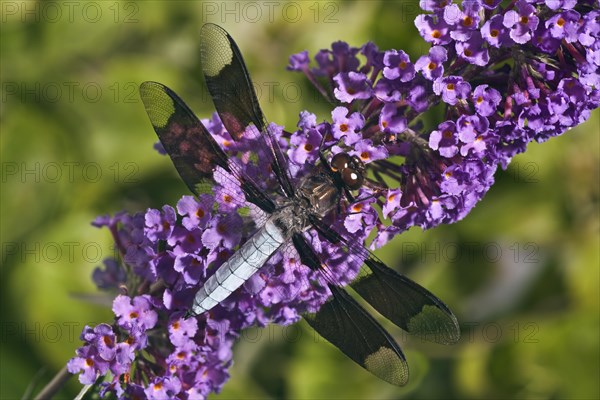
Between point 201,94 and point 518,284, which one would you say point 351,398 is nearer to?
point 518,284

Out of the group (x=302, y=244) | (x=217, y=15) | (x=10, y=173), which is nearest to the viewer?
(x=302, y=244)

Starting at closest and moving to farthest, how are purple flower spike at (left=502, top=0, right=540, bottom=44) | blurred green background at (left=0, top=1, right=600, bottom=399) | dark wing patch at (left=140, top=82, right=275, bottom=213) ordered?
1. purple flower spike at (left=502, top=0, right=540, bottom=44)
2. dark wing patch at (left=140, top=82, right=275, bottom=213)
3. blurred green background at (left=0, top=1, right=600, bottom=399)

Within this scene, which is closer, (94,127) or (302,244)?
(302,244)

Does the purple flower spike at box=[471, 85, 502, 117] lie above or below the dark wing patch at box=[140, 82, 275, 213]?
above

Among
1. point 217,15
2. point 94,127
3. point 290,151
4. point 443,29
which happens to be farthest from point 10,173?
point 443,29

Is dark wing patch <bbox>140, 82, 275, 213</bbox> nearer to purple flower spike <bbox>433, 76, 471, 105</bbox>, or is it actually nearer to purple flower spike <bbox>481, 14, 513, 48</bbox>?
purple flower spike <bbox>433, 76, 471, 105</bbox>

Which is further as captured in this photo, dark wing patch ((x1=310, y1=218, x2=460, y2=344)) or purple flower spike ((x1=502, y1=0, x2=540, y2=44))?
dark wing patch ((x1=310, y1=218, x2=460, y2=344))

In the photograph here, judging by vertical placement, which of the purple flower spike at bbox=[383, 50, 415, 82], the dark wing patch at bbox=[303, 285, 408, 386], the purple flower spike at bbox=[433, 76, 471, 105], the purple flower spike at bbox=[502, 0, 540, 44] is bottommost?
the dark wing patch at bbox=[303, 285, 408, 386]

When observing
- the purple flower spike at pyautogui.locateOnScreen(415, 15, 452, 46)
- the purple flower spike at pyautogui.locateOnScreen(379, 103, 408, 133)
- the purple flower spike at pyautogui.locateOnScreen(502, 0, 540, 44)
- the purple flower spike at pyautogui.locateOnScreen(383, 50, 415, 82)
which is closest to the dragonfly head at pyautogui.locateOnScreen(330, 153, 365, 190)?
the purple flower spike at pyautogui.locateOnScreen(379, 103, 408, 133)

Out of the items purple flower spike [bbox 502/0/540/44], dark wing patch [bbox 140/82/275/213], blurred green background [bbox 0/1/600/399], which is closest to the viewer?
purple flower spike [bbox 502/0/540/44]

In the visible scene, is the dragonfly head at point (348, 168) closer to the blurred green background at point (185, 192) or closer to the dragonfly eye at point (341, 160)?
the dragonfly eye at point (341, 160)
